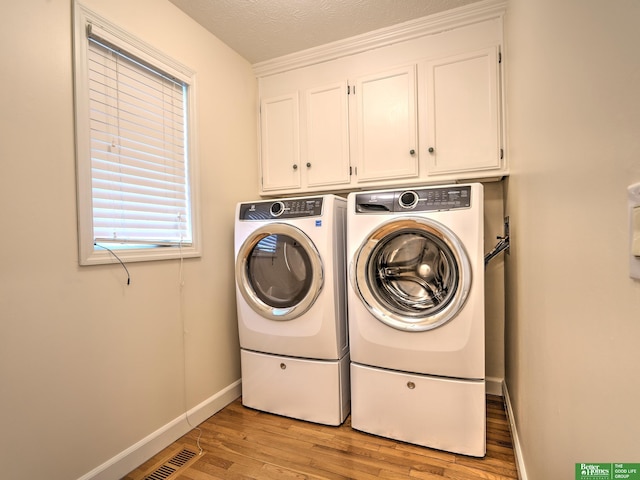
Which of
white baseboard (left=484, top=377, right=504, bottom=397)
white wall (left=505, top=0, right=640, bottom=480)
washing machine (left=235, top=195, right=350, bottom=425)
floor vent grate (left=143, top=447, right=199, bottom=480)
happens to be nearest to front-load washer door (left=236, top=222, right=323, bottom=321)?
washing machine (left=235, top=195, right=350, bottom=425)

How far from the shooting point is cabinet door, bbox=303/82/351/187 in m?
2.23

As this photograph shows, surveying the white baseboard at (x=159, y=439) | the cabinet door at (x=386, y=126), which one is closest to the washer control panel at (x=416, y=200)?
the cabinet door at (x=386, y=126)

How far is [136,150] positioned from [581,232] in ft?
5.84

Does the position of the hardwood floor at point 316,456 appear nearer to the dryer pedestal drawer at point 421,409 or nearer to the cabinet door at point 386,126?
the dryer pedestal drawer at point 421,409

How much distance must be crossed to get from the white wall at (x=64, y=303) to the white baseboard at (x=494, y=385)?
1.82 meters

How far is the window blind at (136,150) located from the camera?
146 centimetres

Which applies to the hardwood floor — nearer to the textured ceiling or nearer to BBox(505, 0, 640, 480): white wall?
BBox(505, 0, 640, 480): white wall

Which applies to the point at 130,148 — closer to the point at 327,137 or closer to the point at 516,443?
the point at 327,137

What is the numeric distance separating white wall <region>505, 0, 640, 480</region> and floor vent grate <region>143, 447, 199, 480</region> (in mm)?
1470

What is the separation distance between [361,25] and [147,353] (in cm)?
223

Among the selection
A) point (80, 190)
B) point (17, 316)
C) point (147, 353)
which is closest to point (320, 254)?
point (147, 353)

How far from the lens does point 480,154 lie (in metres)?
1.92

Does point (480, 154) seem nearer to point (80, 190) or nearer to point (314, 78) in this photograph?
point (314, 78)

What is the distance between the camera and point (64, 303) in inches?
51.4
